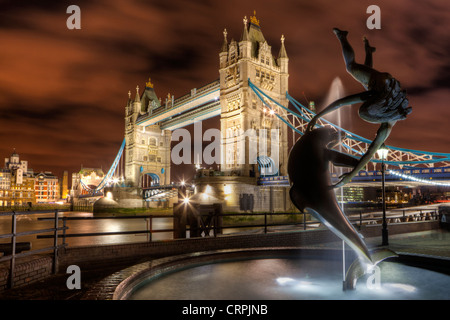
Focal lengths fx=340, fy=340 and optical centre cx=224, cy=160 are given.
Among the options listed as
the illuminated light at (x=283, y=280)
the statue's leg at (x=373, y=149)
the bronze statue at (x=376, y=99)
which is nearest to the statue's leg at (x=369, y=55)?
the bronze statue at (x=376, y=99)

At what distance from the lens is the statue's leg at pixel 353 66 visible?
14.8ft

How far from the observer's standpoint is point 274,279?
535 cm

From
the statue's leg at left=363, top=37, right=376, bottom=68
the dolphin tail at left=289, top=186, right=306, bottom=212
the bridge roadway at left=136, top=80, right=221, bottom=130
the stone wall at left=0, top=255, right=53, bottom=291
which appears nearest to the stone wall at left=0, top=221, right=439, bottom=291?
the stone wall at left=0, top=255, right=53, bottom=291

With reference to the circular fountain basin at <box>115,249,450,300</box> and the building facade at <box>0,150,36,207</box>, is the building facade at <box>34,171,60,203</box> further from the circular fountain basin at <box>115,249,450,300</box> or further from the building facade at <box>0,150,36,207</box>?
the circular fountain basin at <box>115,249,450,300</box>

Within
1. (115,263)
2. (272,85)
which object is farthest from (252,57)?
(115,263)

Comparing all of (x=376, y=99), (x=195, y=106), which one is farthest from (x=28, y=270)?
(x=195, y=106)

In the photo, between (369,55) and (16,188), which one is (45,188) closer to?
(16,188)

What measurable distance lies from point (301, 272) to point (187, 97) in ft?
170

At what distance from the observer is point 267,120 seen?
4425 centimetres

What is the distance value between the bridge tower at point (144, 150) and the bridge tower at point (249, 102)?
33.8 m

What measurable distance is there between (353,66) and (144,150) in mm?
74427

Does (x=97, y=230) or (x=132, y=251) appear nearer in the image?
(x=132, y=251)

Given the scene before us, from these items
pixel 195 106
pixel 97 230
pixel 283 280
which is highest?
pixel 195 106
